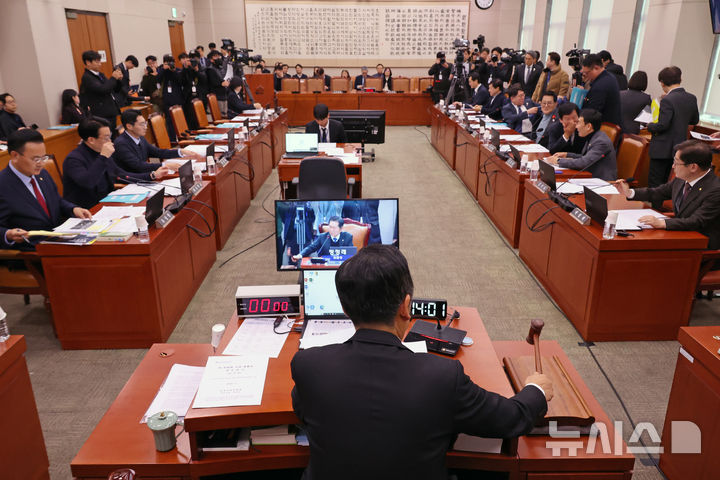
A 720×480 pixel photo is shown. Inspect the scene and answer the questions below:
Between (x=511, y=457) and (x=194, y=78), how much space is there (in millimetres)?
8175

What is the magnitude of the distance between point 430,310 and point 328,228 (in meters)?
0.62

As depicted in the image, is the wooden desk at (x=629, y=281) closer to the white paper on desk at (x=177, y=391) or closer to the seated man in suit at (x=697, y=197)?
the seated man in suit at (x=697, y=197)

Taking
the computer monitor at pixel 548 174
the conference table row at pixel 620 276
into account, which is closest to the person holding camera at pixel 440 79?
the computer monitor at pixel 548 174

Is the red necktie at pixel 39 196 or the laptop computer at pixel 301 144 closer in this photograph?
the red necktie at pixel 39 196

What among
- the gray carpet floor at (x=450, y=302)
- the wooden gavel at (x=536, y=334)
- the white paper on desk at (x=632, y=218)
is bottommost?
the gray carpet floor at (x=450, y=302)

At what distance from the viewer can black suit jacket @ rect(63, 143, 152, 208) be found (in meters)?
3.49

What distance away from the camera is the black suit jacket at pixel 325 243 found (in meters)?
2.38

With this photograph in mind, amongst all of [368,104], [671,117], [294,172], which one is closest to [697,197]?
[671,117]

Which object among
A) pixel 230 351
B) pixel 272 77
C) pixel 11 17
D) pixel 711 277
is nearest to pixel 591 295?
Result: pixel 711 277

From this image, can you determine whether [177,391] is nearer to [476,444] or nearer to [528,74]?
[476,444]

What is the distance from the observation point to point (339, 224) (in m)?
2.36

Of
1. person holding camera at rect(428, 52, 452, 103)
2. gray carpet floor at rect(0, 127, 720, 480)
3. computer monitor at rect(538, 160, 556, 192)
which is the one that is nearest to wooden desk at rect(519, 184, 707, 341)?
gray carpet floor at rect(0, 127, 720, 480)

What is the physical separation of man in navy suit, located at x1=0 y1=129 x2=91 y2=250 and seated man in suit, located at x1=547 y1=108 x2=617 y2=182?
372 cm

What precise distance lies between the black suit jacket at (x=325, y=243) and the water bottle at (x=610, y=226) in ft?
4.97
